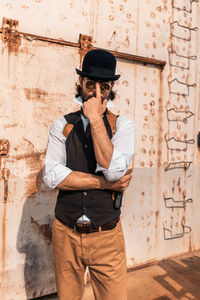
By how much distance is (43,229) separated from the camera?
8.64ft

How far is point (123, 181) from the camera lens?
1.69 meters

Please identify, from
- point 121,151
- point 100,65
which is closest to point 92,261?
point 121,151

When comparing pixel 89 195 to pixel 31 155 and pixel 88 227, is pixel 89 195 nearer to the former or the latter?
pixel 88 227

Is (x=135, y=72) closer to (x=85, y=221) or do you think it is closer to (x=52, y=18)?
(x=52, y=18)

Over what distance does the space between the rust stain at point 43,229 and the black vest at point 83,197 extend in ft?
3.14

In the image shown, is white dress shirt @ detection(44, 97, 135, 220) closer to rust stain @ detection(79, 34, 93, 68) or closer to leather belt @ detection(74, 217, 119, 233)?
leather belt @ detection(74, 217, 119, 233)

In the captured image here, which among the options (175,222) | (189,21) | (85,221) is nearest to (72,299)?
(85,221)

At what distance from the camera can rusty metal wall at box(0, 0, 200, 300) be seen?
97.2 inches

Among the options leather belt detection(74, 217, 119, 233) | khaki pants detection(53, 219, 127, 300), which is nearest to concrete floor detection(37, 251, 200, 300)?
khaki pants detection(53, 219, 127, 300)

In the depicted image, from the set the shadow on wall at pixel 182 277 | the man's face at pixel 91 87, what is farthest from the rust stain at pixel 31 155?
the shadow on wall at pixel 182 277

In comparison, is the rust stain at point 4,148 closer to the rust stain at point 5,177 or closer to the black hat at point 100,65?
the rust stain at point 5,177

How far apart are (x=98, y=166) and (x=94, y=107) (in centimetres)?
37

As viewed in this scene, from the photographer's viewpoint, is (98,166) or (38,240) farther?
(38,240)

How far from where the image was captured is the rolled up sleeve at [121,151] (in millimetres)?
1568
